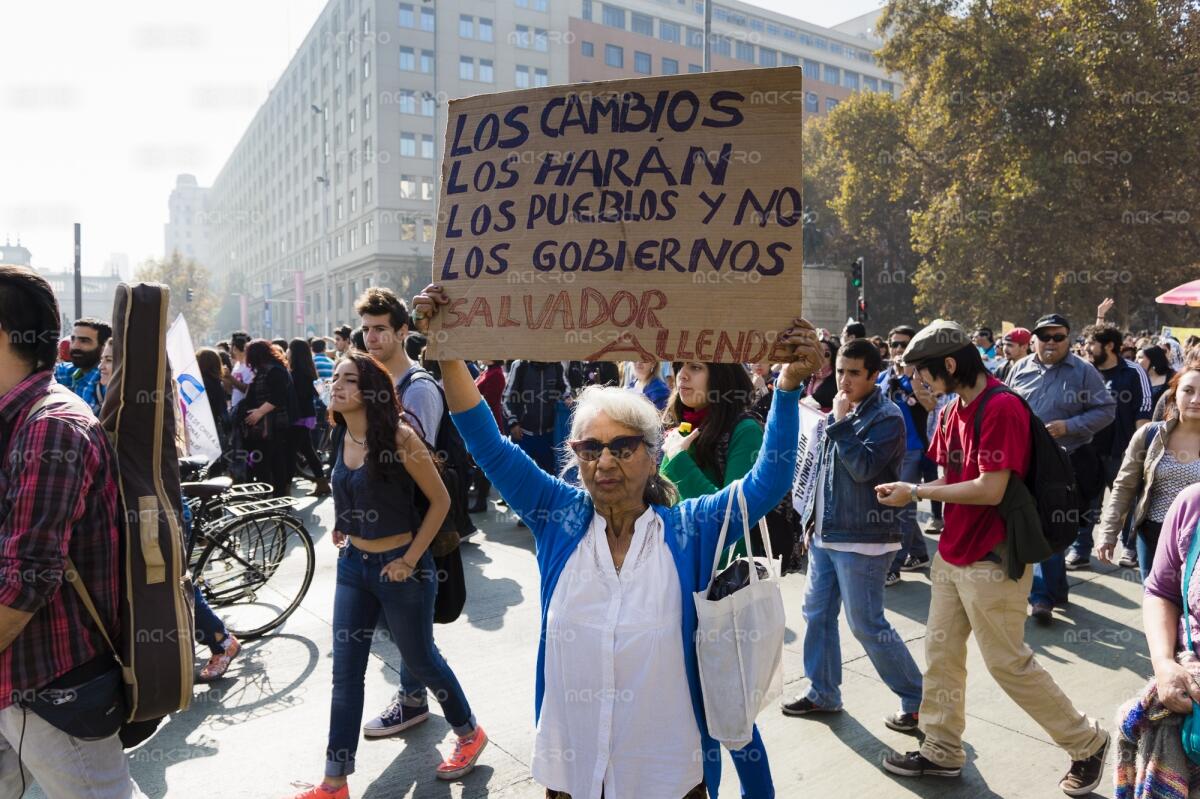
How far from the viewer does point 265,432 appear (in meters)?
9.09

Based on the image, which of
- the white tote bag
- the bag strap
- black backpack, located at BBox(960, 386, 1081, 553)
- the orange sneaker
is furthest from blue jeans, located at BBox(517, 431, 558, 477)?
the bag strap

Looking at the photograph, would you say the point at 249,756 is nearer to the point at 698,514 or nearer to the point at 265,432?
the point at 698,514

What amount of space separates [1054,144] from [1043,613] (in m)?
19.8

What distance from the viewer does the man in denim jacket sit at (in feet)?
12.6

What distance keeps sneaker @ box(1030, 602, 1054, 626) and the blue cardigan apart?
4044mm

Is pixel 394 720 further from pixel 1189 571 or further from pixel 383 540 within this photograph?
pixel 1189 571

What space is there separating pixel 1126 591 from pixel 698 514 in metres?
5.28

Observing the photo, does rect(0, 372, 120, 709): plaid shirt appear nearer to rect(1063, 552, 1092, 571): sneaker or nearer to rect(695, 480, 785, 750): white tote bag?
rect(695, 480, 785, 750): white tote bag

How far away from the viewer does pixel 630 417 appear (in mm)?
2316

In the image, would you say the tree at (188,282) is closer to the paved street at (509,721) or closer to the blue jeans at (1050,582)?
the paved street at (509,721)

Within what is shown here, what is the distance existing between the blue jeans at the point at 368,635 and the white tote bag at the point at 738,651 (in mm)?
1773

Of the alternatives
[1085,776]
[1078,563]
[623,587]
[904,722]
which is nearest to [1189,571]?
[623,587]

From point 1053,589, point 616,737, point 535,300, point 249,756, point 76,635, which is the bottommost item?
point 249,756

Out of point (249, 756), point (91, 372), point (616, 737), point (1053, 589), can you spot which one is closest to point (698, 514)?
point (616, 737)
